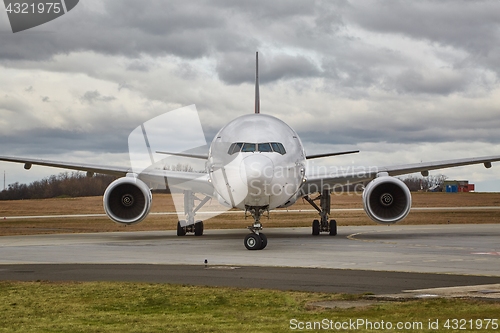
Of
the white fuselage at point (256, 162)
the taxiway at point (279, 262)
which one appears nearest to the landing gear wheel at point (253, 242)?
the taxiway at point (279, 262)

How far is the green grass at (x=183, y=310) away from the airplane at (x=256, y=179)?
871 cm

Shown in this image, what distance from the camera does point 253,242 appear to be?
19.2 m

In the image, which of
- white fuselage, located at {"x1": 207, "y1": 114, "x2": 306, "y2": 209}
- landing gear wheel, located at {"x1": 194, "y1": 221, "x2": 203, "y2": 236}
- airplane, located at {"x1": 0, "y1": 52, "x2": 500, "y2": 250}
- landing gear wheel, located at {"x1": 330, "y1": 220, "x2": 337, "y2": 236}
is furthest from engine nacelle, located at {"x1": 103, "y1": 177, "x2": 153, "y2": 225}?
landing gear wheel, located at {"x1": 330, "y1": 220, "x2": 337, "y2": 236}

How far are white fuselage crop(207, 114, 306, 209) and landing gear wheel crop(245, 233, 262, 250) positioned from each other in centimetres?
111

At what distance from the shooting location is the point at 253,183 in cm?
1888

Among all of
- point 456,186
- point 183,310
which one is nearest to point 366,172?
point 183,310

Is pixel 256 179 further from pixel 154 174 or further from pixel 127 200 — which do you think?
pixel 154 174

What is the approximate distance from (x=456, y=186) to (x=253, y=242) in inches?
4625

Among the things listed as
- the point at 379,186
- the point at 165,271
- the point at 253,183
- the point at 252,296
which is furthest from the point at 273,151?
the point at 252,296

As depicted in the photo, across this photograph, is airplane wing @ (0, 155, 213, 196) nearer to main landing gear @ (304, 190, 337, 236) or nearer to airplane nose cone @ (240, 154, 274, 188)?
main landing gear @ (304, 190, 337, 236)

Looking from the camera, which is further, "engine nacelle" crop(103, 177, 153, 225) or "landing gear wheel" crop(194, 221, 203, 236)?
"landing gear wheel" crop(194, 221, 203, 236)

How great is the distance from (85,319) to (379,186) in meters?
17.0

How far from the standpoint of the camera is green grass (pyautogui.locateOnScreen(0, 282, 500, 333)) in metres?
7.72

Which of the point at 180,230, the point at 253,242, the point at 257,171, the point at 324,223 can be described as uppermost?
the point at 257,171
